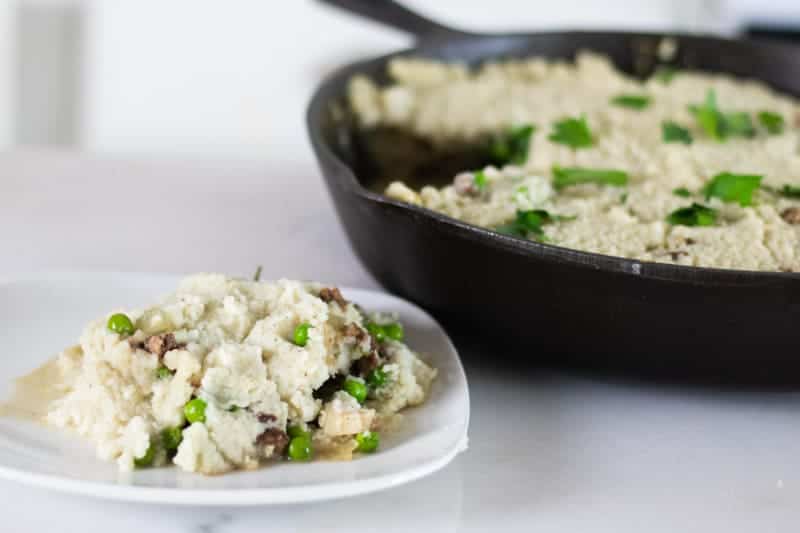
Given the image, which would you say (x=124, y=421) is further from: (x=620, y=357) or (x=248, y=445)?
(x=620, y=357)

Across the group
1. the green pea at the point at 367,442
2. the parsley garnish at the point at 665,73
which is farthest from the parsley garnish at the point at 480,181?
the parsley garnish at the point at 665,73

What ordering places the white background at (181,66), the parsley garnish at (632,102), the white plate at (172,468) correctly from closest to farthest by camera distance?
the white plate at (172,468), the parsley garnish at (632,102), the white background at (181,66)

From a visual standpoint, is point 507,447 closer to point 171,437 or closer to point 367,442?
point 367,442

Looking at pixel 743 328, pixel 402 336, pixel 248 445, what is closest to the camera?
pixel 248 445

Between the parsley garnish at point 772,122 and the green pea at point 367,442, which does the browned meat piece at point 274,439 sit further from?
the parsley garnish at point 772,122

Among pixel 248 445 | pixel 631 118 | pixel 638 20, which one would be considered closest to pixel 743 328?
pixel 248 445

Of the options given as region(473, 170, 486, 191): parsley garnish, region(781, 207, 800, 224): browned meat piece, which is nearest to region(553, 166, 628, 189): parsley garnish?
region(473, 170, 486, 191): parsley garnish
